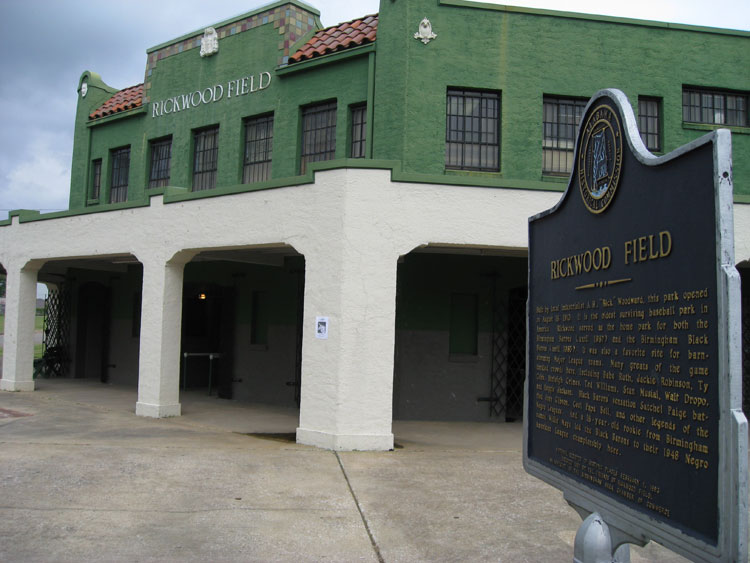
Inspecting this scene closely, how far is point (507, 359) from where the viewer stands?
1452 cm

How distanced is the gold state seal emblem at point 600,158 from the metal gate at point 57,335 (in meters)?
20.2

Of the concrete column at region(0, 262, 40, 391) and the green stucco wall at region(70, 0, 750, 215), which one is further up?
the green stucco wall at region(70, 0, 750, 215)

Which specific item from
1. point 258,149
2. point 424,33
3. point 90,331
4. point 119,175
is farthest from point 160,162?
point 424,33

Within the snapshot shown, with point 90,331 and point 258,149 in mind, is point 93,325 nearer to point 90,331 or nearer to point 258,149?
point 90,331

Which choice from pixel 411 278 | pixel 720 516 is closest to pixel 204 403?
pixel 411 278

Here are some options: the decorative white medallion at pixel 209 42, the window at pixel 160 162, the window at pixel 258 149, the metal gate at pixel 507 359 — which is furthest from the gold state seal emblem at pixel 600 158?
the window at pixel 160 162

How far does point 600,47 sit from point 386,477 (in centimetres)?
933


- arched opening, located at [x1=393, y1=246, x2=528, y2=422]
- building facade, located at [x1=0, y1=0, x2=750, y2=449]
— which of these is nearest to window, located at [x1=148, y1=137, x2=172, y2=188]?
building facade, located at [x1=0, y1=0, x2=750, y2=449]

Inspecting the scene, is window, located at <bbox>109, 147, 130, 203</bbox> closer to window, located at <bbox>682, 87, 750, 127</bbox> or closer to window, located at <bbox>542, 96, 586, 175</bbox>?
window, located at <bbox>542, 96, 586, 175</bbox>

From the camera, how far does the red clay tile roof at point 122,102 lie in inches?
726

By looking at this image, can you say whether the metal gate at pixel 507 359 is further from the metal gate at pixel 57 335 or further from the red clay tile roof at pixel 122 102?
the metal gate at pixel 57 335

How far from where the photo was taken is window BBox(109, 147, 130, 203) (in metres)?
18.6

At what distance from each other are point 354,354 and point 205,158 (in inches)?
331

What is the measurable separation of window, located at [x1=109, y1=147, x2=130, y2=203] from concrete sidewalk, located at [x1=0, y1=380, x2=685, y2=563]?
317 inches
